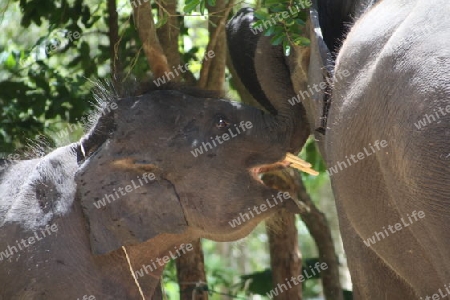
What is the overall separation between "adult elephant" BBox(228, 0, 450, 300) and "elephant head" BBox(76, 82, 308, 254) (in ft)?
0.78

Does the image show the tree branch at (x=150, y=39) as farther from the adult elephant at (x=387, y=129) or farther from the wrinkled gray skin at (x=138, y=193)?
the adult elephant at (x=387, y=129)

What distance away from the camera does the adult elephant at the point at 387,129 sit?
228cm

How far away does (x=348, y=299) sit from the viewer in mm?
5121

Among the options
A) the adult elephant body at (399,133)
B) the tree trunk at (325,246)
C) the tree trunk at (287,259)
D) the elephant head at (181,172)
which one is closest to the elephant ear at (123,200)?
the elephant head at (181,172)

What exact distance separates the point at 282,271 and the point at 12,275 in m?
1.57

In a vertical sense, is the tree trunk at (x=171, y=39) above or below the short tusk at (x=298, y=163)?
below

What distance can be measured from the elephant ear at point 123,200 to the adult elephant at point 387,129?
61 centimetres

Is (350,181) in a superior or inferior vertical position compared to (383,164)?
inferior

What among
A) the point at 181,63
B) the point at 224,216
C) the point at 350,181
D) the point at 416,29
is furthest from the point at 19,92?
Answer: the point at 416,29

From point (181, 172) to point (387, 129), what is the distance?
4.21 ft

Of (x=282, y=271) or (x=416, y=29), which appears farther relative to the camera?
(x=282, y=271)

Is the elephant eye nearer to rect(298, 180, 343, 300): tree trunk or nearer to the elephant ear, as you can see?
the elephant ear

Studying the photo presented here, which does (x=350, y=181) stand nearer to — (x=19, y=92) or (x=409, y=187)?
(x=409, y=187)

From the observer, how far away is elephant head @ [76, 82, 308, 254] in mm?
3617
